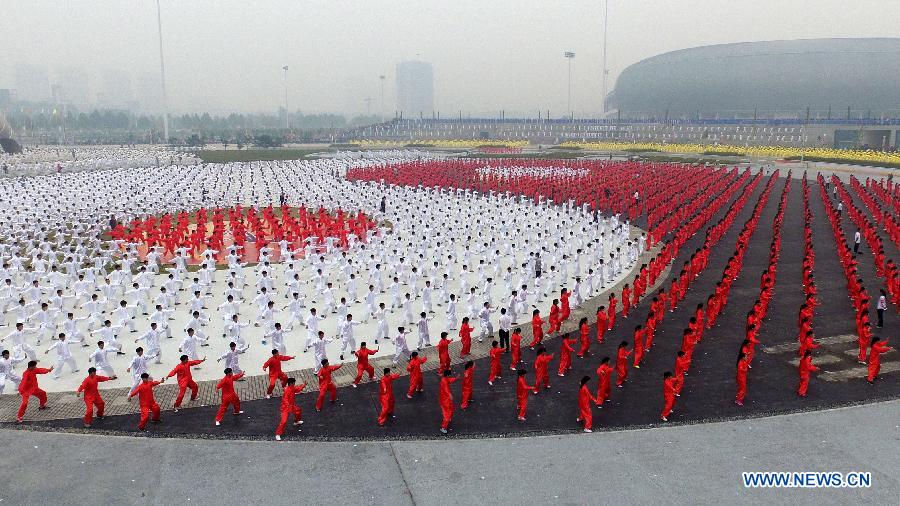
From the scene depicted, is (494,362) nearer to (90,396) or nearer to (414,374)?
(414,374)

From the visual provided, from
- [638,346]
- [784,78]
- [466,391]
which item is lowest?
[466,391]

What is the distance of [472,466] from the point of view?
7898 mm

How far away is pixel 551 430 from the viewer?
8875 mm

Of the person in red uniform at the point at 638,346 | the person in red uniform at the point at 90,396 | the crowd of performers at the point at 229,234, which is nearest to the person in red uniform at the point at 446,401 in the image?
the person in red uniform at the point at 638,346

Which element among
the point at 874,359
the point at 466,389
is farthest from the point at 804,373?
the point at 466,389

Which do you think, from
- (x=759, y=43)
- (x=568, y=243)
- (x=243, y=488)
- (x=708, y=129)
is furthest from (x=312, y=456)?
(x=759, y=43)

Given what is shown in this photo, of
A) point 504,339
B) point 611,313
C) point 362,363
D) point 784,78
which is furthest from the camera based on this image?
point 784,78

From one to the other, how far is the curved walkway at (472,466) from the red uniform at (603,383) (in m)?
0.94

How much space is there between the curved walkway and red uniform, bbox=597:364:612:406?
0.94 meters

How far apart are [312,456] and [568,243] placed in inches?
617

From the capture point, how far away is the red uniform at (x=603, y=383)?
370 inches

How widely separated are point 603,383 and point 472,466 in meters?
2.78

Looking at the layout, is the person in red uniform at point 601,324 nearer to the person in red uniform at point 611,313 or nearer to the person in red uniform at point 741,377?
the person in red uniform at point 611,313

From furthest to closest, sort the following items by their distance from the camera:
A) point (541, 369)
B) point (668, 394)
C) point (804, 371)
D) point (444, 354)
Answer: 1. point (444, 354)
2. point (541, 369)
3. point (804, 371)
4. point (668, 394)
